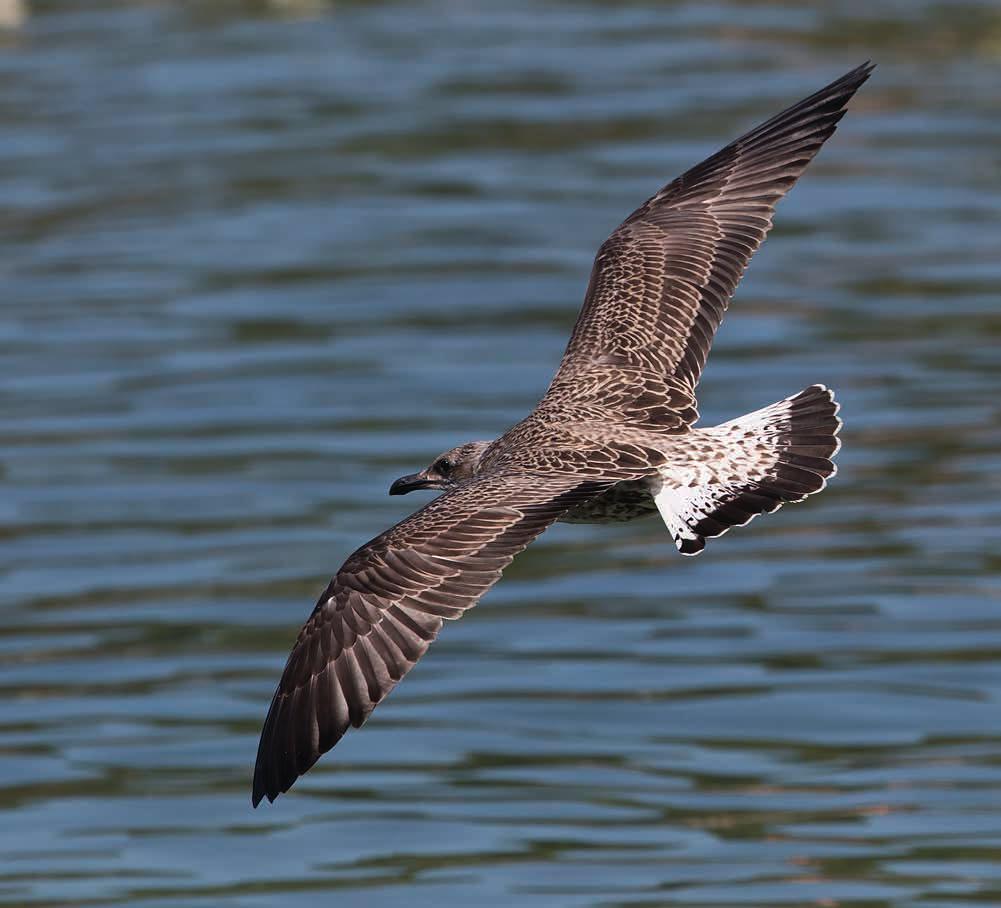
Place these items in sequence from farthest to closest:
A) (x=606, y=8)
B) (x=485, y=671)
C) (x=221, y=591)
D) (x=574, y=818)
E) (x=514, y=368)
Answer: (x=606, y=8) < (x=514, y=368) < (x=221, y=591) < (x=485, y=671) < (x=574, y=818)

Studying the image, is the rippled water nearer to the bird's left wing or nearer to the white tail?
the white tail

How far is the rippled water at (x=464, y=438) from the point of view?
10.4 meters

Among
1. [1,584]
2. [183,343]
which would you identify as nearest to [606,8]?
[183,343]

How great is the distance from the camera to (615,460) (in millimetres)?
8164

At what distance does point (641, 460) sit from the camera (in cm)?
819

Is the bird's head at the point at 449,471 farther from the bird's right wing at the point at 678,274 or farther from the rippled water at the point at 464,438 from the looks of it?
the rippled water at the point at 464,438

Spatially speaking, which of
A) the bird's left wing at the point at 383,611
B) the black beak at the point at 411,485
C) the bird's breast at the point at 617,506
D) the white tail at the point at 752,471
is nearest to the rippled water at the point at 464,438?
the black beak at the point at 411,485

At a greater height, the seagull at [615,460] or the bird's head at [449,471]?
the seagull at [615,460]

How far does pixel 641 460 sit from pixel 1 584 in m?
6.12

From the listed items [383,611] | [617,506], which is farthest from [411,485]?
[383,611]

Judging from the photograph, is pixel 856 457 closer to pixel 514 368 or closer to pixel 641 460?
pixel 514 368

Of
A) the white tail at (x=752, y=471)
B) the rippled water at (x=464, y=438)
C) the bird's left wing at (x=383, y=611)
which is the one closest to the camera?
the bird's left wing at (x=383, y=611)

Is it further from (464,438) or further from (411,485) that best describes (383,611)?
(464,438)

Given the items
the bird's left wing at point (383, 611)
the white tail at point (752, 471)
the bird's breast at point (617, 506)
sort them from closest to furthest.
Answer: the bird's left wing at point (383, 611), the white tail at point (752, 471), the bird's breast at point (617, 506)
